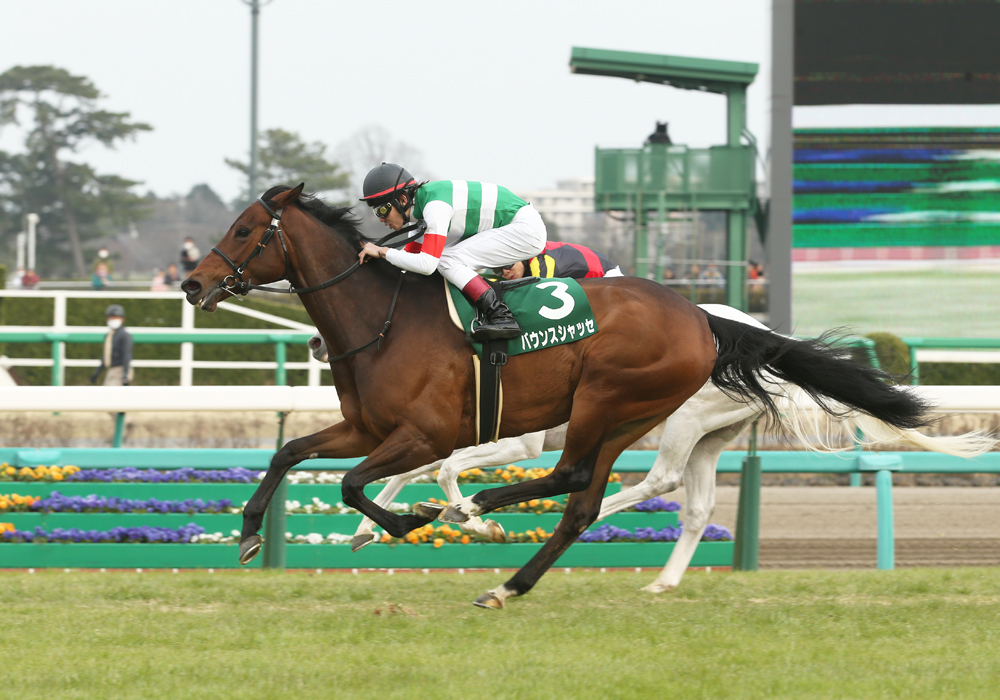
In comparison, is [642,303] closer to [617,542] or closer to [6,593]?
[617,542]

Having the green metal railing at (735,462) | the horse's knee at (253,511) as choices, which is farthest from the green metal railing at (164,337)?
the horse's knee at (253,511)

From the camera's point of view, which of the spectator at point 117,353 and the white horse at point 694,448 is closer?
the white horse at point 694,448

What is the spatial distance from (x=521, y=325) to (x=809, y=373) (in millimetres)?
1264

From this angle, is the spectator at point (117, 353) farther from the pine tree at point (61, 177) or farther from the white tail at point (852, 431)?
the pine tree at point (61, 177)

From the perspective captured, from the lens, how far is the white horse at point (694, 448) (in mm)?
4812

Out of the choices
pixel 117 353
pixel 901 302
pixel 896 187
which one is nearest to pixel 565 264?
pixel 117 353

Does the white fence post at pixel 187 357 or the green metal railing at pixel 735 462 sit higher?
the white fence post at pixel 187 357

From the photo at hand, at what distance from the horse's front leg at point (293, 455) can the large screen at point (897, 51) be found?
8550 millimetres

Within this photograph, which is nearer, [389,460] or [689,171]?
[389,460]

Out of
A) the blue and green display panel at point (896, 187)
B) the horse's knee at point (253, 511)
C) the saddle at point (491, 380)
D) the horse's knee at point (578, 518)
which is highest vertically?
the blue and green display panel at point (896, 187)

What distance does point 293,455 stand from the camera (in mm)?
4051

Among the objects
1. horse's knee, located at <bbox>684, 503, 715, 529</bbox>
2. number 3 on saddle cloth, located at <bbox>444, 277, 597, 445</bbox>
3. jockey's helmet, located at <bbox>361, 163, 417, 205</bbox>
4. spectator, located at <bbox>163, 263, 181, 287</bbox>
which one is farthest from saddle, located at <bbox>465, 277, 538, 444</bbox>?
spectator, located at <bbox>163, 263, 181, 287</bbox>

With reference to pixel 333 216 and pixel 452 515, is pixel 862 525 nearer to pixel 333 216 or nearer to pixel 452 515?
pixel 452 515

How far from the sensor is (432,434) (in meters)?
3.87
